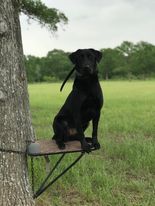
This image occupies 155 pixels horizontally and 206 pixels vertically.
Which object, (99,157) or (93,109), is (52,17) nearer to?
(99,157)

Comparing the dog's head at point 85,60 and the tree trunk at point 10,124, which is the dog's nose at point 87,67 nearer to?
the dog's head at point 85,60

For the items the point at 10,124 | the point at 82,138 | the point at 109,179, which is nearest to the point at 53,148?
the point at 82,138

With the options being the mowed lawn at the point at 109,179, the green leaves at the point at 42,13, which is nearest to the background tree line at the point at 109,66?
the green leaves at the point at 42,13

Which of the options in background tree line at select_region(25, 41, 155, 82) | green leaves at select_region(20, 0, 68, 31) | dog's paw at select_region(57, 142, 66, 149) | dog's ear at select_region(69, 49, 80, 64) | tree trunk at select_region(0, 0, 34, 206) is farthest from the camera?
background tree line at select_region(25, 41, 155, 82)

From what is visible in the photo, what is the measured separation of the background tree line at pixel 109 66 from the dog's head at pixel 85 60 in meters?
86.4

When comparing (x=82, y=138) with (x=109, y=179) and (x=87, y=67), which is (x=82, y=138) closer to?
(x=87, y=67)

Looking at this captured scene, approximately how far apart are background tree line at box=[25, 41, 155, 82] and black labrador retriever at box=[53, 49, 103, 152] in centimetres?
8610

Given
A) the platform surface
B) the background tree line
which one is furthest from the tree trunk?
the background tree line

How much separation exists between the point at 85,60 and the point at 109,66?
316 feet

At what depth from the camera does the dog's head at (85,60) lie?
4156mm

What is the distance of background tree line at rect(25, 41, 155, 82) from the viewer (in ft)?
308

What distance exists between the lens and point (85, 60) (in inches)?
165

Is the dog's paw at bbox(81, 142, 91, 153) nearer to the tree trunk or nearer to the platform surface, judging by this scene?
the platform surface

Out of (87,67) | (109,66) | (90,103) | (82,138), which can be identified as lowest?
(109,66)
